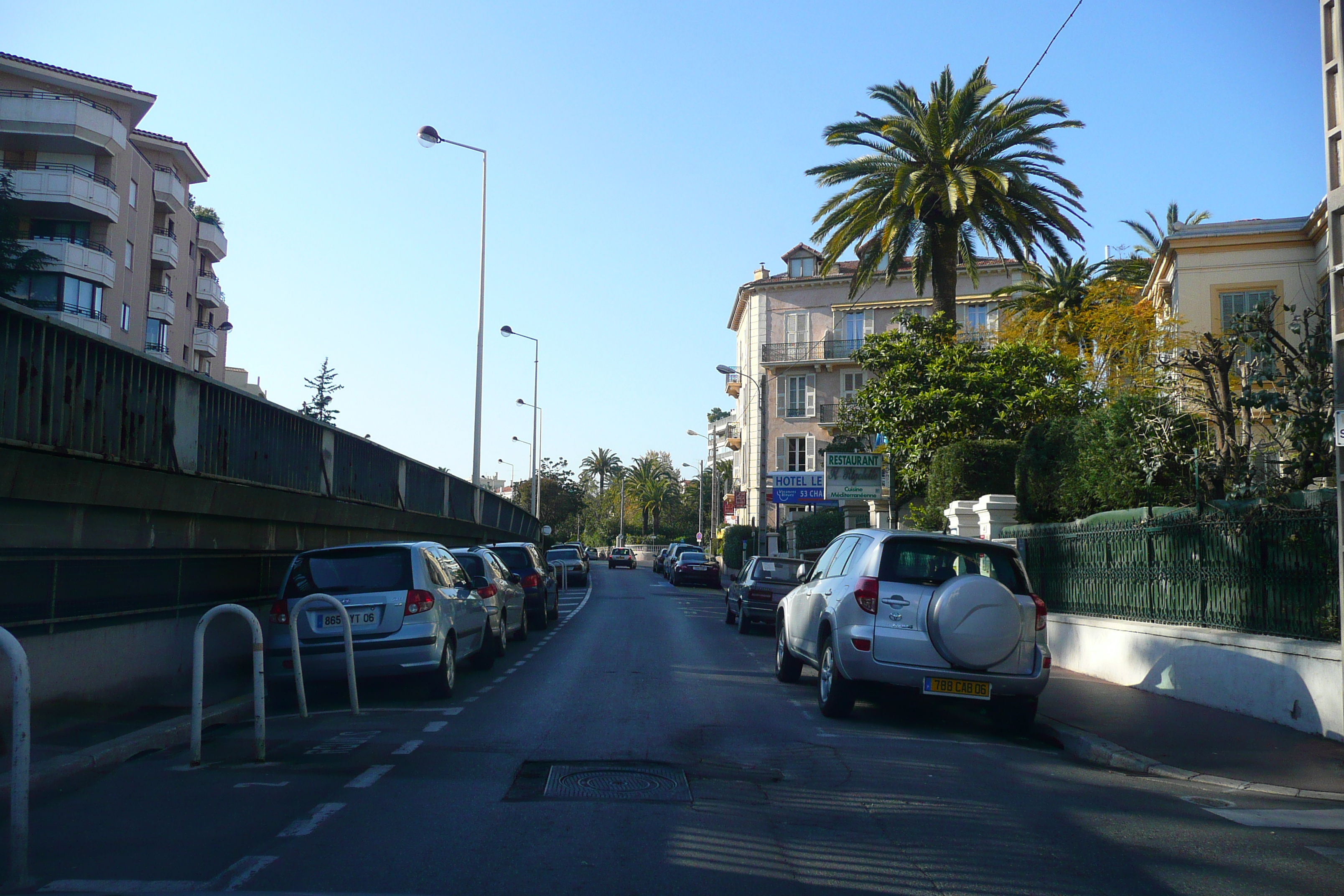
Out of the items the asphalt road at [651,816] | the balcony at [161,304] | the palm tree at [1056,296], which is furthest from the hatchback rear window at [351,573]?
the balcony at [161,304]

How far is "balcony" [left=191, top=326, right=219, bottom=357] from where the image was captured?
55750mm

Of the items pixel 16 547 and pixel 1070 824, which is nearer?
pixel 1070 824

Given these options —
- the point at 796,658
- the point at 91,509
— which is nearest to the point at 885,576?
the point at 796,658

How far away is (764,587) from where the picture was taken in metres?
22.3

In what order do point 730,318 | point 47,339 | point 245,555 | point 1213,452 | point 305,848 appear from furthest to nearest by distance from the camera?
point 730,318
point 1213,452
point 245,555
point 47,339
point 305,848

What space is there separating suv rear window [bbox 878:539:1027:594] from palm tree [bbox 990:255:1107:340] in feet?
77.3

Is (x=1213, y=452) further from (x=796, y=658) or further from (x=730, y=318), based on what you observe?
(x=730, y=318)

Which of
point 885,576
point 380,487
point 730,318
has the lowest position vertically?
point 885,576

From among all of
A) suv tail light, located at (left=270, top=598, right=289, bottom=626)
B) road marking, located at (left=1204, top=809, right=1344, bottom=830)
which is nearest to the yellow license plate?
road marking, located at (left=1204, top=809, right=1344, bottom=830)

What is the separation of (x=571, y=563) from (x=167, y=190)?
24087 millimetres

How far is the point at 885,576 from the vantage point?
Result: 34.1 feet

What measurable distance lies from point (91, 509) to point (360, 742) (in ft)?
11.9

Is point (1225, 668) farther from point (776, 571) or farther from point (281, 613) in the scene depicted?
point (776, 571)

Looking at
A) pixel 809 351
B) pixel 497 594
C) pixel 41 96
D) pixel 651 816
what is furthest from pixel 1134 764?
pixel 809 351
